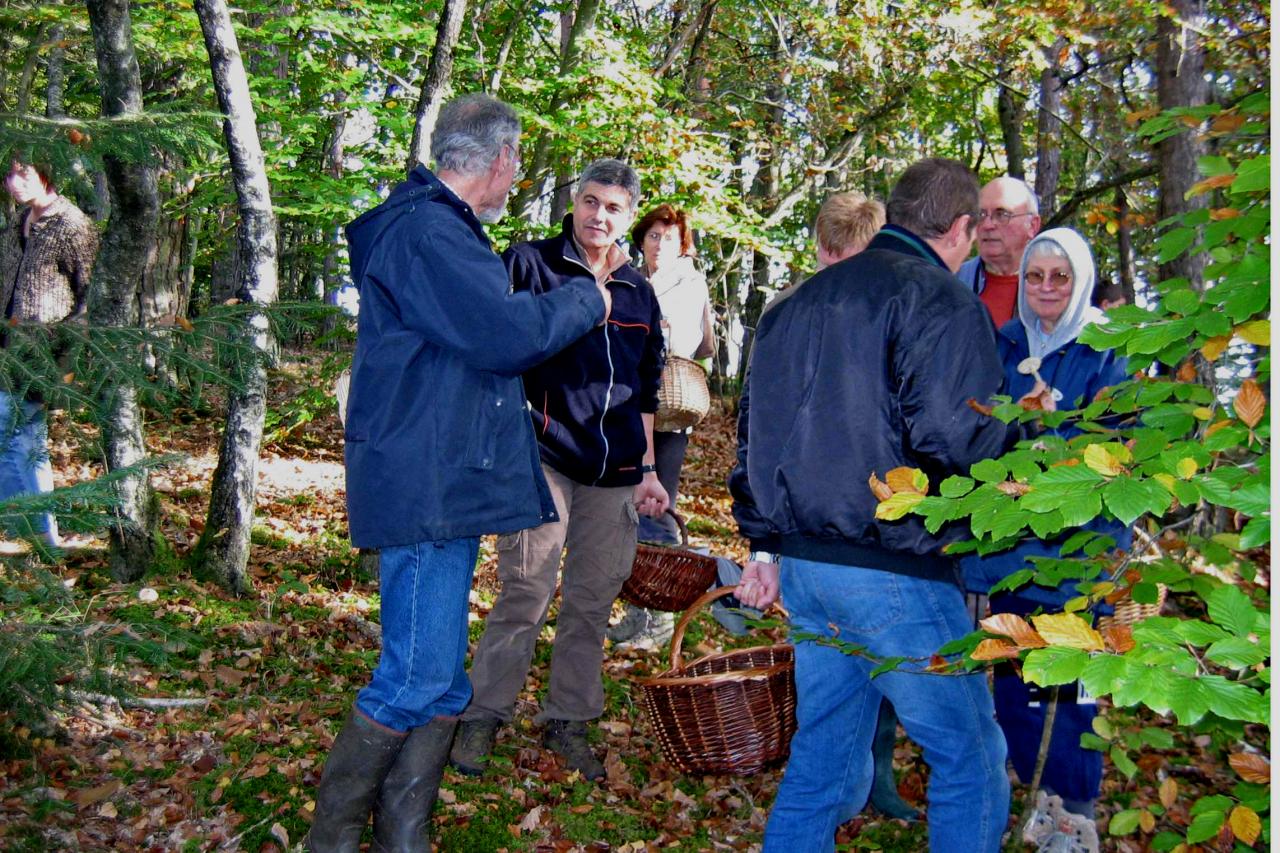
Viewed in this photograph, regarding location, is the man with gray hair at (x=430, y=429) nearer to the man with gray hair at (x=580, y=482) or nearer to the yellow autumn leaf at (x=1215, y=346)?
the man with gray hair at (x=580, y=482)

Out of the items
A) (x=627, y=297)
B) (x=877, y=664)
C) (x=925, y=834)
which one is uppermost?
(x=627, y=297)

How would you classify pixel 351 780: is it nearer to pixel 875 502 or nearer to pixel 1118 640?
pixel 875 502

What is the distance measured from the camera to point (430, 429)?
3086mm

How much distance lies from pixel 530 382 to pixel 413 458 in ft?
3.63

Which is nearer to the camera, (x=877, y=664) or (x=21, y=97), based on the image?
(x=877, y=664)

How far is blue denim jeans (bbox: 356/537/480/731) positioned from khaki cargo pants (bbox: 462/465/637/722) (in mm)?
895

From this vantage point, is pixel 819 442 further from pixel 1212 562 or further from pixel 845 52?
pixel 845 52

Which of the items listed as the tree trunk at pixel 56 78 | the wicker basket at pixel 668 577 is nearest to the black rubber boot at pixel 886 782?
the wicker basket at pixel 668 577

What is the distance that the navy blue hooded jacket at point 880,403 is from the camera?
107 inches

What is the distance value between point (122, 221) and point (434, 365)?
3.02 metres

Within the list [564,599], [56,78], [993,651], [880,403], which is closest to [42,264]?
[564,599]

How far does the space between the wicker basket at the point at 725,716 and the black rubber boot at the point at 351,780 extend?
2.92 feet

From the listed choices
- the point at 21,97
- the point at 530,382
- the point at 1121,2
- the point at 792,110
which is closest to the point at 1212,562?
the point at 530,382

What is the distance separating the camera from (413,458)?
3.07 metres
